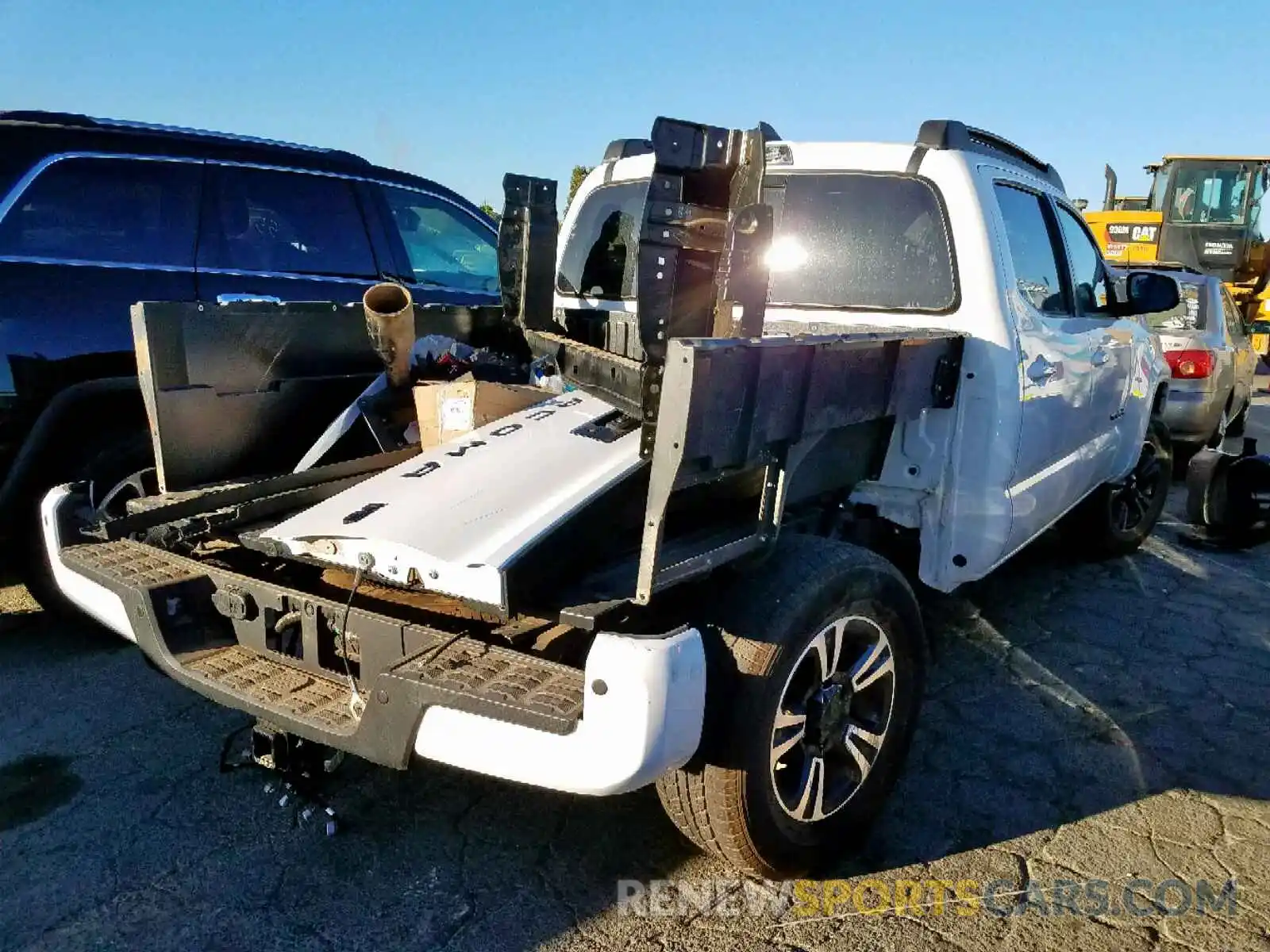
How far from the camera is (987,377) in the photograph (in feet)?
10.5

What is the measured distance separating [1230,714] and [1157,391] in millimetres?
2731

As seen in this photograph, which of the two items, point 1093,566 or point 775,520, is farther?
point 1093,566

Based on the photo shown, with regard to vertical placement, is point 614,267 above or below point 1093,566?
above

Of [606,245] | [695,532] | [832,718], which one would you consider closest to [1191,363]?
[606,245]

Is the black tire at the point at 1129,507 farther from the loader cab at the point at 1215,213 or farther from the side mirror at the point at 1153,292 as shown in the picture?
the loader cab at the point at 1215,213

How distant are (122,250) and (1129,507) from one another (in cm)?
548

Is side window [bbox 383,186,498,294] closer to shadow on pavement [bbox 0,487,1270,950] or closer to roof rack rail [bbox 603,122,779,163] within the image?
roof rack rail [bbox 603,122,779,163]

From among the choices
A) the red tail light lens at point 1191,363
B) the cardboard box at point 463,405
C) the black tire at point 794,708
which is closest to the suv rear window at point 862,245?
the cardboard box at point 463,405

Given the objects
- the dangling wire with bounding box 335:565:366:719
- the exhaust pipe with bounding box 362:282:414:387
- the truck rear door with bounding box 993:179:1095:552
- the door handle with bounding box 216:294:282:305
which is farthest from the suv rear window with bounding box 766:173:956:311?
the door handle with bounding box 216:294:282:305

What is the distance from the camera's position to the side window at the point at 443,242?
5.47 m

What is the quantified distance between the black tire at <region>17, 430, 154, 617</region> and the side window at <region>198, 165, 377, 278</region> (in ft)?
3.30

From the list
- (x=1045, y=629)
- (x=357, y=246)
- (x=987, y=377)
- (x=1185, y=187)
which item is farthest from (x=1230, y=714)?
(x=1185, y=187)

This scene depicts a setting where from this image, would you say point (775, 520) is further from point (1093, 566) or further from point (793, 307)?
point (1093, 566)

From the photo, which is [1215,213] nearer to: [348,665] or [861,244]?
[861,244]
